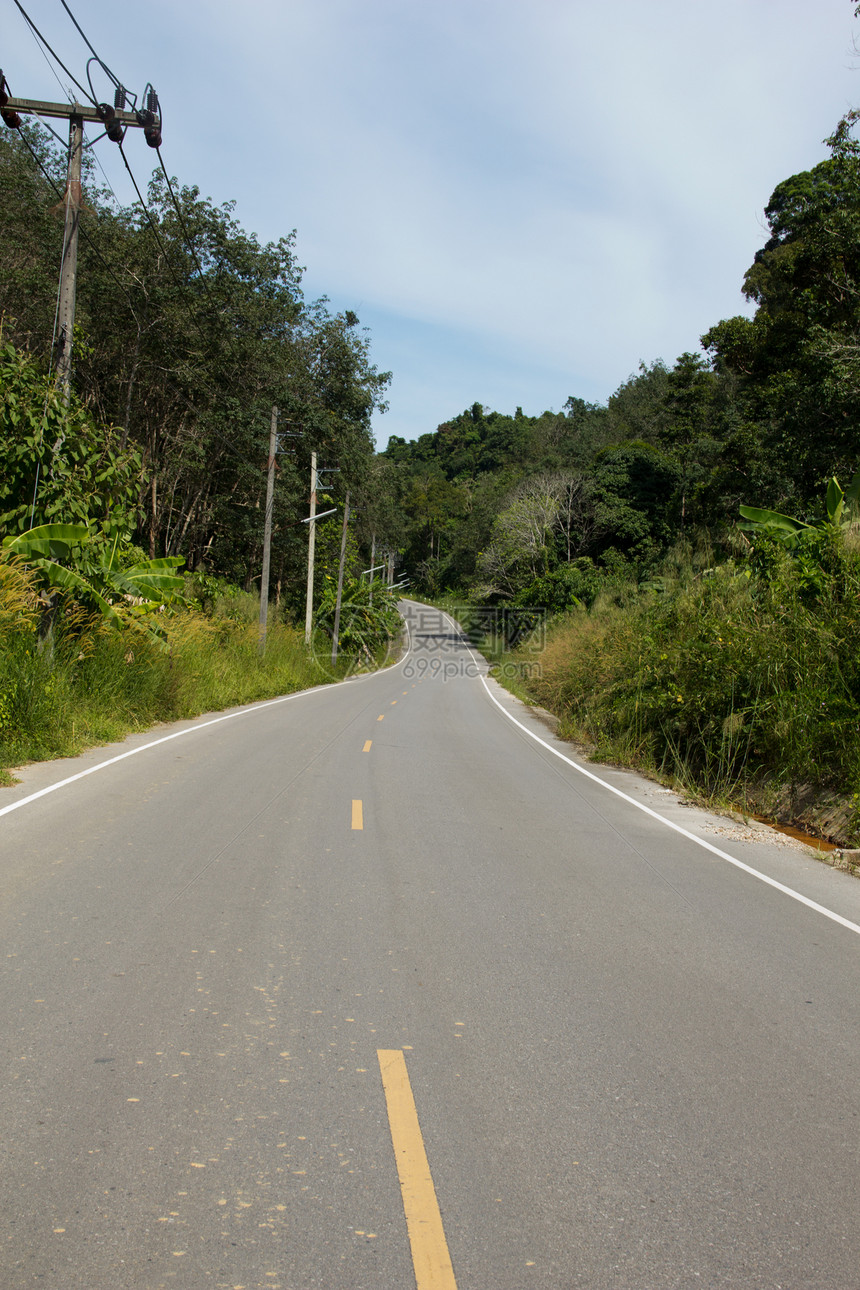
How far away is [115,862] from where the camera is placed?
6840mm

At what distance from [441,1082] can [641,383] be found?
101240mm

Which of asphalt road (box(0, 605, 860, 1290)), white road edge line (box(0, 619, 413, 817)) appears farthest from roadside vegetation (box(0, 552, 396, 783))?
asphalt road (box(0, 605, 860, 1290))

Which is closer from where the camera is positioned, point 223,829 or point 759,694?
point 223,829

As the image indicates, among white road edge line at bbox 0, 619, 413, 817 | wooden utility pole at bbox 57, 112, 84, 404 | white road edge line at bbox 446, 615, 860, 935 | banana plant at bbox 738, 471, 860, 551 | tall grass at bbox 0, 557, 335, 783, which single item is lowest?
white road edge line at bbox 446, 615, 860, 935

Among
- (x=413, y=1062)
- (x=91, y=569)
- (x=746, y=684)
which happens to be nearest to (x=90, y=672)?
(x=91, y=569)

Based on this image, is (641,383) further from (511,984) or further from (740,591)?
(511,984)

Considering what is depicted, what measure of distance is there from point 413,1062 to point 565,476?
55.1 meters

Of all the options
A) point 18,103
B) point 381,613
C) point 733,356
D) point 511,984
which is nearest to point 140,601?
point 18,103

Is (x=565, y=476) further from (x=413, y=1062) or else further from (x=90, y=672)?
(x=413, y=1062)

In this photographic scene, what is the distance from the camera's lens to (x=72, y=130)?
13.8 m

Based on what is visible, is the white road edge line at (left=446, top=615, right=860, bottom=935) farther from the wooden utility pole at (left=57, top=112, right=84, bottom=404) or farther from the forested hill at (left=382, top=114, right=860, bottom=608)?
the wooden utility pole at (left=57, top=112, right=84, bottom=404)

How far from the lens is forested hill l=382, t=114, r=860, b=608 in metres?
23.0

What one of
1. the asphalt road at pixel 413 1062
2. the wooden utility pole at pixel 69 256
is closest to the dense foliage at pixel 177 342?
the wooden utility pole at pixel 69 256

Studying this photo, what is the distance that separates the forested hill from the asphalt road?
14.5 metres
